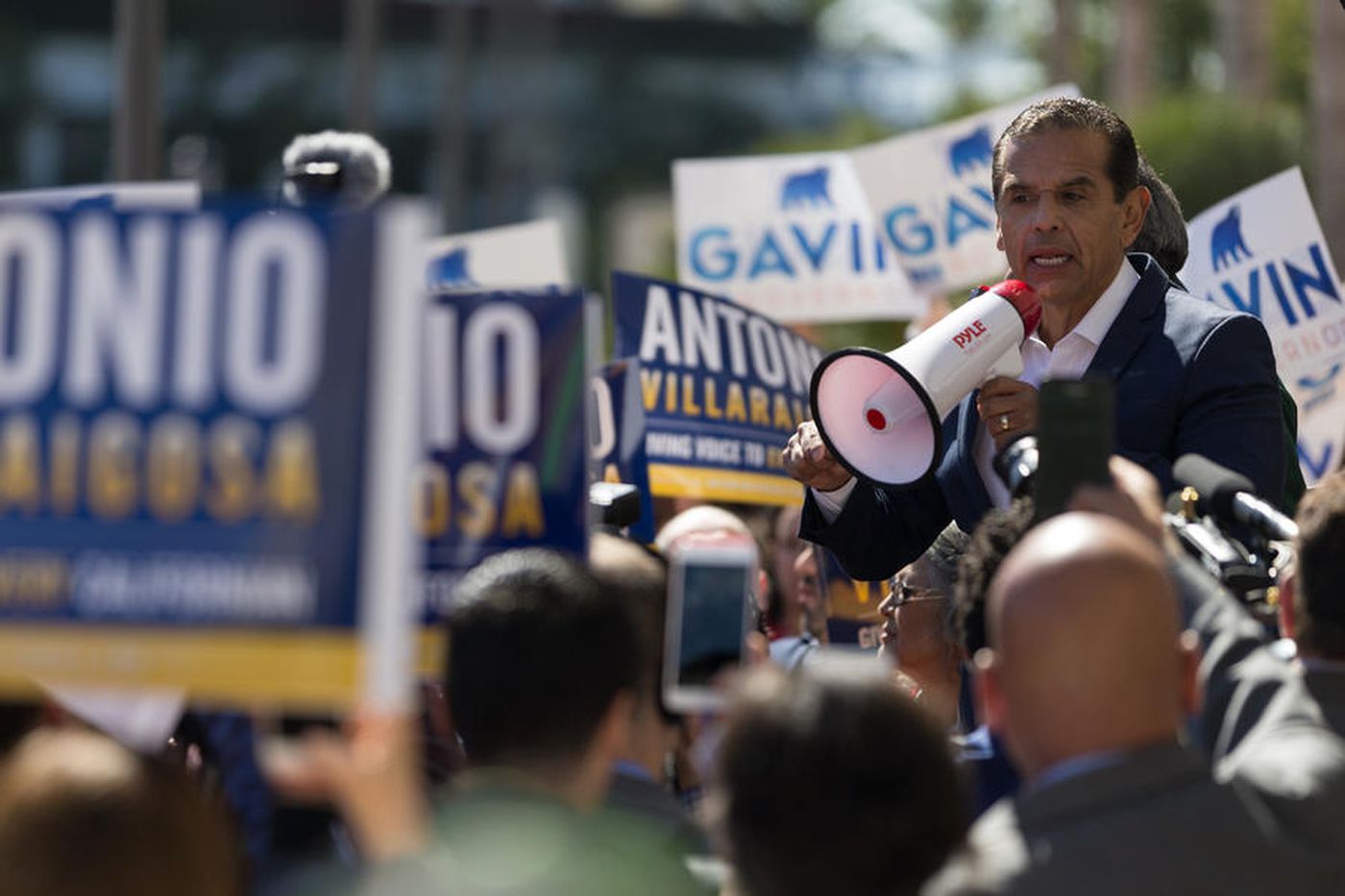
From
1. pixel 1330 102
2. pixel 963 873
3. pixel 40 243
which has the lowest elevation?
pixel 963 873

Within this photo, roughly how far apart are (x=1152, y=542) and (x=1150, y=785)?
500 mm

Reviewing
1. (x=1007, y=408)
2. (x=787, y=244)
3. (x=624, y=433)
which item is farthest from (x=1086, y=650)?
(x=787, y=244)

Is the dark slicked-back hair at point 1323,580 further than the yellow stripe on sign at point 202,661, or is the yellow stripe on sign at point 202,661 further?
the dark slicked-back hair at point 1323,580

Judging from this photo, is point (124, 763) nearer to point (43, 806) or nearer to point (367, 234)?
point (43, 806)

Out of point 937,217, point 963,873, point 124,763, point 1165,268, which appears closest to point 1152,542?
point 963,873

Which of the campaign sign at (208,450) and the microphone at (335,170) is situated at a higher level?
the microphone at (335,170)

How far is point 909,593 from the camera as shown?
586 cm

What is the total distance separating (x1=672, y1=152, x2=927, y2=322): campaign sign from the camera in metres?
9.70

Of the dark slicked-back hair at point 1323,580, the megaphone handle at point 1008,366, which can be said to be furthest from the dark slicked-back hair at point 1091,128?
the dark slicked-back hair at point 1323,580

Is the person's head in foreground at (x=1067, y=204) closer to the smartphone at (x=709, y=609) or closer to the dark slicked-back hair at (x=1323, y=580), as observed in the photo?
the dark slicked-back hair at (x=1323, y=580)

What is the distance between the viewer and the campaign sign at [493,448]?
3826 mm

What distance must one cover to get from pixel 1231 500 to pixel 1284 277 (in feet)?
13.3

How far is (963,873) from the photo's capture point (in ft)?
9.96

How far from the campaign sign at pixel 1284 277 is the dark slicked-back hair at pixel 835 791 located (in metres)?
4.87
